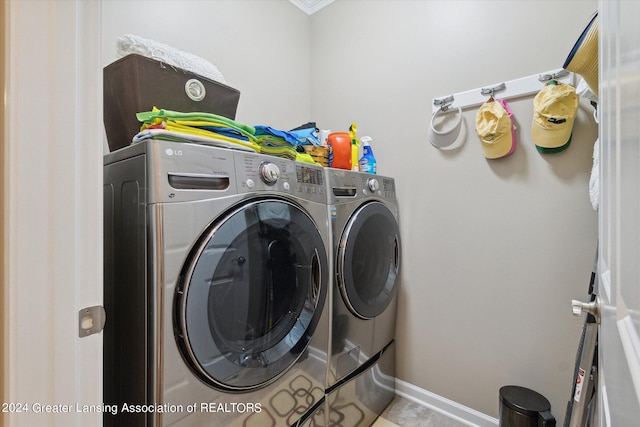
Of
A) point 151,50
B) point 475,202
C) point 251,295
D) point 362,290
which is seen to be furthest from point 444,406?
point 151,50

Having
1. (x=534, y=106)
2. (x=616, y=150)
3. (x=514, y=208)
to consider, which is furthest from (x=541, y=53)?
(x=616, y=150)

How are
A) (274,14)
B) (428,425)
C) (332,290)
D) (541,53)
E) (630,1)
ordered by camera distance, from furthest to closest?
(274,14)
(428,425)
(541,53)
(332,290)
(630,1)

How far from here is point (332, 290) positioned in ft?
4.06

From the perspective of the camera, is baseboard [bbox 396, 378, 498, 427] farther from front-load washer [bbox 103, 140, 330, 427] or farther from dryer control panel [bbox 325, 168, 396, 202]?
dryer control panel [bbox 325, 168, 396, 202]

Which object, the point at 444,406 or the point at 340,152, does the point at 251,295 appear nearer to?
the point at 340,152

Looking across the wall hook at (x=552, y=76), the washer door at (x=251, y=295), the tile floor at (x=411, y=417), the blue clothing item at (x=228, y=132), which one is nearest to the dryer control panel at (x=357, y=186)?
the washer door at (x=251, y=295)

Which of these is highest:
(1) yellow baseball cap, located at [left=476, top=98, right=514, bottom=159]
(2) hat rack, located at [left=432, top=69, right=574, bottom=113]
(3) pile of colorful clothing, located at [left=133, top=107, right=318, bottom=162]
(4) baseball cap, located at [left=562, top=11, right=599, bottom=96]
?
(2) hat rack, located at [left=432, top=69, right=574, bottom=113]

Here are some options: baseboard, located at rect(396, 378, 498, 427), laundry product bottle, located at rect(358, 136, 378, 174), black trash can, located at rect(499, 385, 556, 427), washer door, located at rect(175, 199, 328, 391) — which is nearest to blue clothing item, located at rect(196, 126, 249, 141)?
washer door, located at rect(175, 199, 328, 391)

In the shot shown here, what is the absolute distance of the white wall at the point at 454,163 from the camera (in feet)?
4.34

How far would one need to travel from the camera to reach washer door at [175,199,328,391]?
2.56 feet

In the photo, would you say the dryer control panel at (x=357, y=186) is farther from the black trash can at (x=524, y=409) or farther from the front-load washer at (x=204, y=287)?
the black trash can at (x=524, y=409)

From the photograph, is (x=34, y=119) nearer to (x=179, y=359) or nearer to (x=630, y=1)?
(x=179, y=359)

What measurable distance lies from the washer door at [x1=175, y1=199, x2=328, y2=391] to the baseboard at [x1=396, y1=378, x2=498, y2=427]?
1026mm

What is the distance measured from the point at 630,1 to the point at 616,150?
0.63 ft
